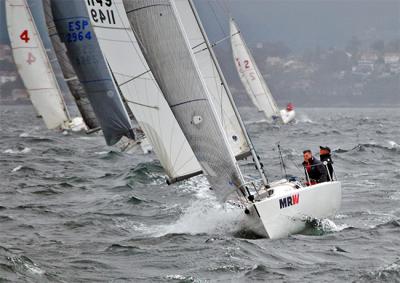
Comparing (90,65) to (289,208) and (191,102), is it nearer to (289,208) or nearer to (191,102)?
(191,102)

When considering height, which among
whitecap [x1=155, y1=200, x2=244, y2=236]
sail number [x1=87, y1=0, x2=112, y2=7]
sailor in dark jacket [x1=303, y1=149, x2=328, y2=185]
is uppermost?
sail number [x1=87, y1=0, x2=112, y2=7]

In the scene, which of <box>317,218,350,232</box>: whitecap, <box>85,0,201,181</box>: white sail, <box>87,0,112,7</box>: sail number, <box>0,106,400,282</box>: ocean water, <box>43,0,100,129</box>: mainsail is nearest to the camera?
<box>0,106,400,282</box>: ocean water

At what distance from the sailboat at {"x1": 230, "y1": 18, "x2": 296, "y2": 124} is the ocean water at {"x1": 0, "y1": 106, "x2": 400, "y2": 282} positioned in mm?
16822

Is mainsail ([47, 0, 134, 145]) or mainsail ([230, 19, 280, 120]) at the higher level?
mainsail ([47, 0, 134, 145])

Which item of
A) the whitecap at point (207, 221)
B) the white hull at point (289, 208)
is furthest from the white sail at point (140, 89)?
the white hull at point (289, 208)

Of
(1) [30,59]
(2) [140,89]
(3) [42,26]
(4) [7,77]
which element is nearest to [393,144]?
(1) [30,59]

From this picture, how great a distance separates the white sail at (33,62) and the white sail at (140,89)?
61.0 ft

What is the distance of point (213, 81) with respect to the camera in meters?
16.7

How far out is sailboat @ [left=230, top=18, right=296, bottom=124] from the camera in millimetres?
41562

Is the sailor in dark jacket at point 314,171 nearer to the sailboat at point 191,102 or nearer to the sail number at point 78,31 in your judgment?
the sailboat at point 191,102

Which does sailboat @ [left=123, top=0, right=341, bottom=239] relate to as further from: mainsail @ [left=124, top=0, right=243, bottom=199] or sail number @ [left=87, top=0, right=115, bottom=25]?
sail number @ [left=87, top=0, right=115, bottom=25]

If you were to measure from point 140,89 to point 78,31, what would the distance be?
26.6 feet

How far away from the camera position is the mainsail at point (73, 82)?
1116 inches

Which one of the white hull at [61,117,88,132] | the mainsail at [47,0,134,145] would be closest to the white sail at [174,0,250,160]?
the mainsail at [47,0,134,145]
